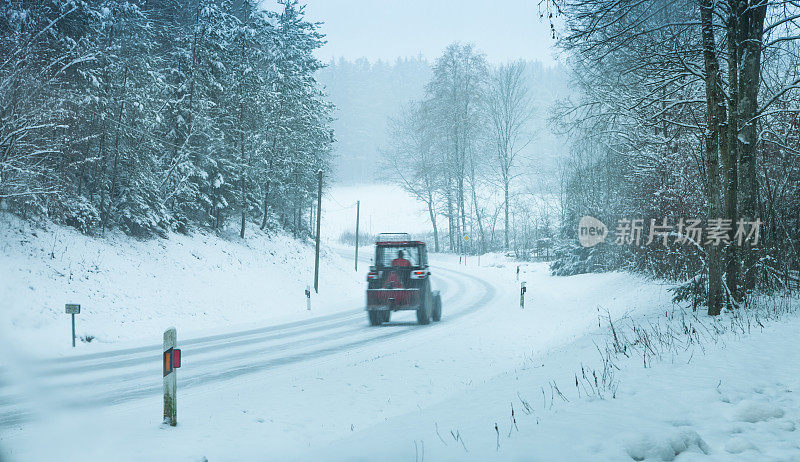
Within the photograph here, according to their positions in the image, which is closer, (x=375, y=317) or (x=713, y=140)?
(x=713, y=140)

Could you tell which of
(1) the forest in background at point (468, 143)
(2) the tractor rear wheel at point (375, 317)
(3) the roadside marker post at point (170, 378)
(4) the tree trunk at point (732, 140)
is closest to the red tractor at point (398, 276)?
(2) the tractor rear wheel at point (375, 317)

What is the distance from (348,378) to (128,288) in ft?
33.4

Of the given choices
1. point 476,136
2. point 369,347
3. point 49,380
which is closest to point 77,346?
point 49,380

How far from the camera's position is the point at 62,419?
6.73m

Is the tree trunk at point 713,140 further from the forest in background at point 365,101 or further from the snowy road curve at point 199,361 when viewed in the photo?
the forest in background at point 365,101

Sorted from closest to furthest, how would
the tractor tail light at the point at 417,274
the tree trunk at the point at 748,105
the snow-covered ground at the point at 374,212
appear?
the tree trunk at the point at 748,105
the tractor tail light at the point at 417,274
the snow-covered ground at the point at 374,212

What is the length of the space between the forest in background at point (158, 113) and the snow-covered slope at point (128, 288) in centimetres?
99

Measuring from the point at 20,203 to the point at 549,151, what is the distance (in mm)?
63800

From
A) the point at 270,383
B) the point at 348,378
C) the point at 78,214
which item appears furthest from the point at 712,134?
the point at 78,214

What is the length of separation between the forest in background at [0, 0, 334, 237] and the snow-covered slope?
3.24ft

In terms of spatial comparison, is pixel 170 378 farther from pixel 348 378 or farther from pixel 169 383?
pixel 348 378

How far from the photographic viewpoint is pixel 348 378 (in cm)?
848

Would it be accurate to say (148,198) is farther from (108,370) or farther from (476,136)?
(476,136)

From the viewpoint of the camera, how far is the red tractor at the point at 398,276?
1431cm
